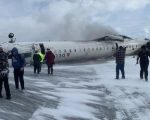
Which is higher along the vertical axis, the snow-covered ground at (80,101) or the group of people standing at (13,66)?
the group of people standing at (13,66)

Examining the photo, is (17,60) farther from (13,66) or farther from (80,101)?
(80,101)

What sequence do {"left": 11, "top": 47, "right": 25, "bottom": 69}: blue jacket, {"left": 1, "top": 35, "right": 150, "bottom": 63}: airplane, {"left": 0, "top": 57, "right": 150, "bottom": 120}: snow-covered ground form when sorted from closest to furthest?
{"left": 0, "top": 57, "right": 150, "bottom": 120}: snow-covered ground < {"left": 11, "top": 47, "right": 25, "bottom": 69}: blue jacket < {"left": 1, "top": 35, "right": 150, "bottom": 63}: airplane

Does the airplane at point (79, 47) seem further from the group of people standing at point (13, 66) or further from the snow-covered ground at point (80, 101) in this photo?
the group of people standing at point (13, 66)

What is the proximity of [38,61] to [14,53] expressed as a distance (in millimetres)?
10115

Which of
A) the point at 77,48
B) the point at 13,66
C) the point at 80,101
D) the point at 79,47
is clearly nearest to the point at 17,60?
the point at 13,66

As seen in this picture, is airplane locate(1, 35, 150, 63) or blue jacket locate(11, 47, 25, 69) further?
airplane locate(1, 35, 150, 63)

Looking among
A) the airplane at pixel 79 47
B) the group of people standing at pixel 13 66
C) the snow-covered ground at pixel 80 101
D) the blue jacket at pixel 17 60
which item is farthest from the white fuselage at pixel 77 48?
the blue jacket at pixel 17 60

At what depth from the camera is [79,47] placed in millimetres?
39469

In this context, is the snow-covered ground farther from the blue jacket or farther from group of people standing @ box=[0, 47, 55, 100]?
the blue jacket

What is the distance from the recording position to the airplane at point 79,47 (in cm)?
3444

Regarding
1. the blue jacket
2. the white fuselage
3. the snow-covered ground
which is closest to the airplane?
the white fuselage

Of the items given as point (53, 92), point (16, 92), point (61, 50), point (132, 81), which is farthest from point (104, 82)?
point (61, 50)

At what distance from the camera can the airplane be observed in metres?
34.4

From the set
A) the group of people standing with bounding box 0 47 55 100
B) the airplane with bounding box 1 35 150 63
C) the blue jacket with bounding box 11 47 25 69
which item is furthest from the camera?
the airplane with bounding box 1 35 150 63
